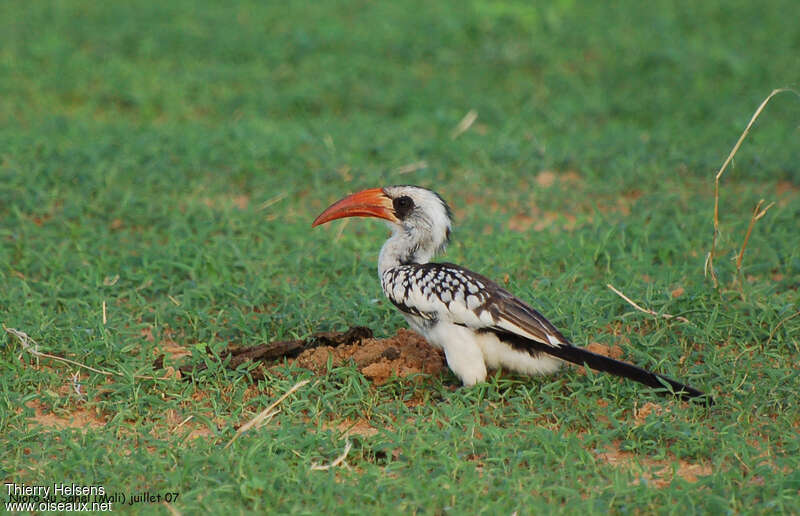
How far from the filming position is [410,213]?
426 centimetres

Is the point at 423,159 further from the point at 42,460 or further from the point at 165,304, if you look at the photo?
the point at 42,460

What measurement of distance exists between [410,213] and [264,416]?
1100mm

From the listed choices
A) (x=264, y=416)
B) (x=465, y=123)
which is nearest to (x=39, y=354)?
(x=264, y=416)

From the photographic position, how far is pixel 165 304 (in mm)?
4719

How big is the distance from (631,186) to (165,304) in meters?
2.89

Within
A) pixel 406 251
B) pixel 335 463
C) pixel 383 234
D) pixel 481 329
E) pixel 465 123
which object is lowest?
pixel 383 234

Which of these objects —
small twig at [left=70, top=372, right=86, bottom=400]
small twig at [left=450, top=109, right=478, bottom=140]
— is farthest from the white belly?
small twig at [left=450, top=109, right=478, bottom=140]

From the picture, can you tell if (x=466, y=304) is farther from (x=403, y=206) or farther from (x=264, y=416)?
(x=264, y=416)

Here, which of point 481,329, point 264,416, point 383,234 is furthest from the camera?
point 383,234

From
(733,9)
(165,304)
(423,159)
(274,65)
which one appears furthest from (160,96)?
(733,9)

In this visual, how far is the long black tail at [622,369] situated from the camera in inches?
149

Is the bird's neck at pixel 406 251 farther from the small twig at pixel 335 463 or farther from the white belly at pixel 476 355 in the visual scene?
the small twig at pixel 335 463

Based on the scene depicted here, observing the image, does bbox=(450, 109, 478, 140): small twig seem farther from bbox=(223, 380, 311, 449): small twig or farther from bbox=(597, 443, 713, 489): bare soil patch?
bbox=(597, 443, 713, 489): bare soil patch

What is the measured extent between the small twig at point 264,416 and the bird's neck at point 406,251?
675 mm
